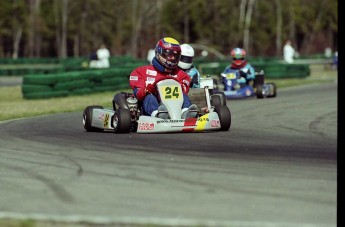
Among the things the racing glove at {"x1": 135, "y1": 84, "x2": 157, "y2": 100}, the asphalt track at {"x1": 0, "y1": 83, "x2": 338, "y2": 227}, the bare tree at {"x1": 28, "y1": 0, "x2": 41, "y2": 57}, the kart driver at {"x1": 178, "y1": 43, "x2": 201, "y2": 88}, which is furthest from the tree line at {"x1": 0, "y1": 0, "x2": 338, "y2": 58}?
the asphalt track at {"x1": 0, "y1": 83, "x2": 338, "y2": 227}

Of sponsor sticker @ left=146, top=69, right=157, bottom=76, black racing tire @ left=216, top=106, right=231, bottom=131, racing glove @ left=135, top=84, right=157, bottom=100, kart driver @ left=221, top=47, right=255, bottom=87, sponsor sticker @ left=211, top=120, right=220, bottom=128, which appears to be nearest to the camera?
sponsor sticker @ left=211, top=120, right=220, bottom=128

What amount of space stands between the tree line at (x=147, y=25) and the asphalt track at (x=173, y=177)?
77905 millimetres

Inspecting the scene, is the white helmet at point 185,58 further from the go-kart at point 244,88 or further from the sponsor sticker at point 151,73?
the go-kart at point 244,88

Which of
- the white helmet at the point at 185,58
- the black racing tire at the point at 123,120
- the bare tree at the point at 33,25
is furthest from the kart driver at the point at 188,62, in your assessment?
the bare tree at the point at 33,25

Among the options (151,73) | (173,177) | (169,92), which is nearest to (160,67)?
(151,73)

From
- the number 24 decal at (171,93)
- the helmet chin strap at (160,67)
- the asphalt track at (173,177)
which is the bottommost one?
the asphalt track at (173,177)

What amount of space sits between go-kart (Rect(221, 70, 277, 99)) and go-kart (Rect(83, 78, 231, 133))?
8.57 metres

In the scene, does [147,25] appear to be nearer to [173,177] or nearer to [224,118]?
Result: [224,118]

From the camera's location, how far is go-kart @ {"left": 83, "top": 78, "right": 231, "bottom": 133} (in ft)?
40.5

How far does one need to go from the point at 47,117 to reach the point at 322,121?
15.8ft

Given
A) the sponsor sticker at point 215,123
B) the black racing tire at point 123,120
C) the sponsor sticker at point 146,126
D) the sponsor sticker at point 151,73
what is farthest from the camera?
the sponsor sticker at point 151,73

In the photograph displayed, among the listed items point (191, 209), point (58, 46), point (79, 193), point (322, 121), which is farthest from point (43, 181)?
point (58, 46)

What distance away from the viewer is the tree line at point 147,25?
305 ft

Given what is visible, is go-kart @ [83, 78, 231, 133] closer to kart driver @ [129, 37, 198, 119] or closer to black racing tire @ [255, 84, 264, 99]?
kart driver @ [129, 37, 198, 119]
